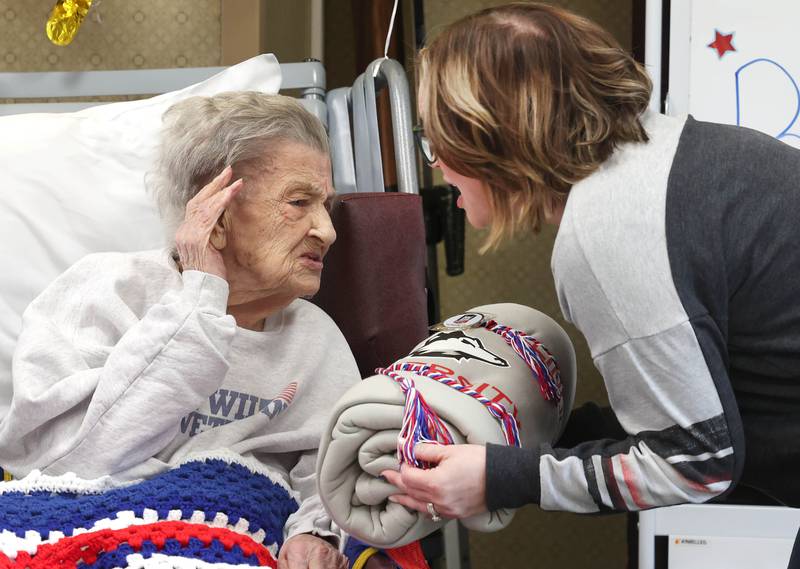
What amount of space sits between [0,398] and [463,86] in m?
0.97

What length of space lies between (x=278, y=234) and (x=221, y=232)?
3.4 inches

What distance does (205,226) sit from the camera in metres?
1.36

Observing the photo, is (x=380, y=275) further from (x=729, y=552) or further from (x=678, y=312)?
(x=729, y=552)

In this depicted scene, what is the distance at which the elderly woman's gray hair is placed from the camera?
56.1 inches

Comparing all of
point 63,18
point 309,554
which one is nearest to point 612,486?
point 309,554

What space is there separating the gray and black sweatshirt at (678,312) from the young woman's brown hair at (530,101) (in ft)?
0.13

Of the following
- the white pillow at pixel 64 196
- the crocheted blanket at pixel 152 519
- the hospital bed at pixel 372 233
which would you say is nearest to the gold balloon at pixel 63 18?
the white pillow at pixel 64 196

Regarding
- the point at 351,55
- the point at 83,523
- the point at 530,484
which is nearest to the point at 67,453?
the point at 83,523

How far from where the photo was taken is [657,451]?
959 millimetres

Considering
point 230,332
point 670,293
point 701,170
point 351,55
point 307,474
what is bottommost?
point 307,474

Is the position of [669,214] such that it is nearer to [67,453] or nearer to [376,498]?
[376,498]

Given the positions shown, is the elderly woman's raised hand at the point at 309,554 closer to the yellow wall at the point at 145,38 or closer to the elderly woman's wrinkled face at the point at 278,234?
the elderly woman's wrinkled face at the point at 278,234

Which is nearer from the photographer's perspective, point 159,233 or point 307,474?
point 307,474

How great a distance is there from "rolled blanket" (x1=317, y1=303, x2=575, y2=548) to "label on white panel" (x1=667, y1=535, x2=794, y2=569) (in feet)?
3.11
